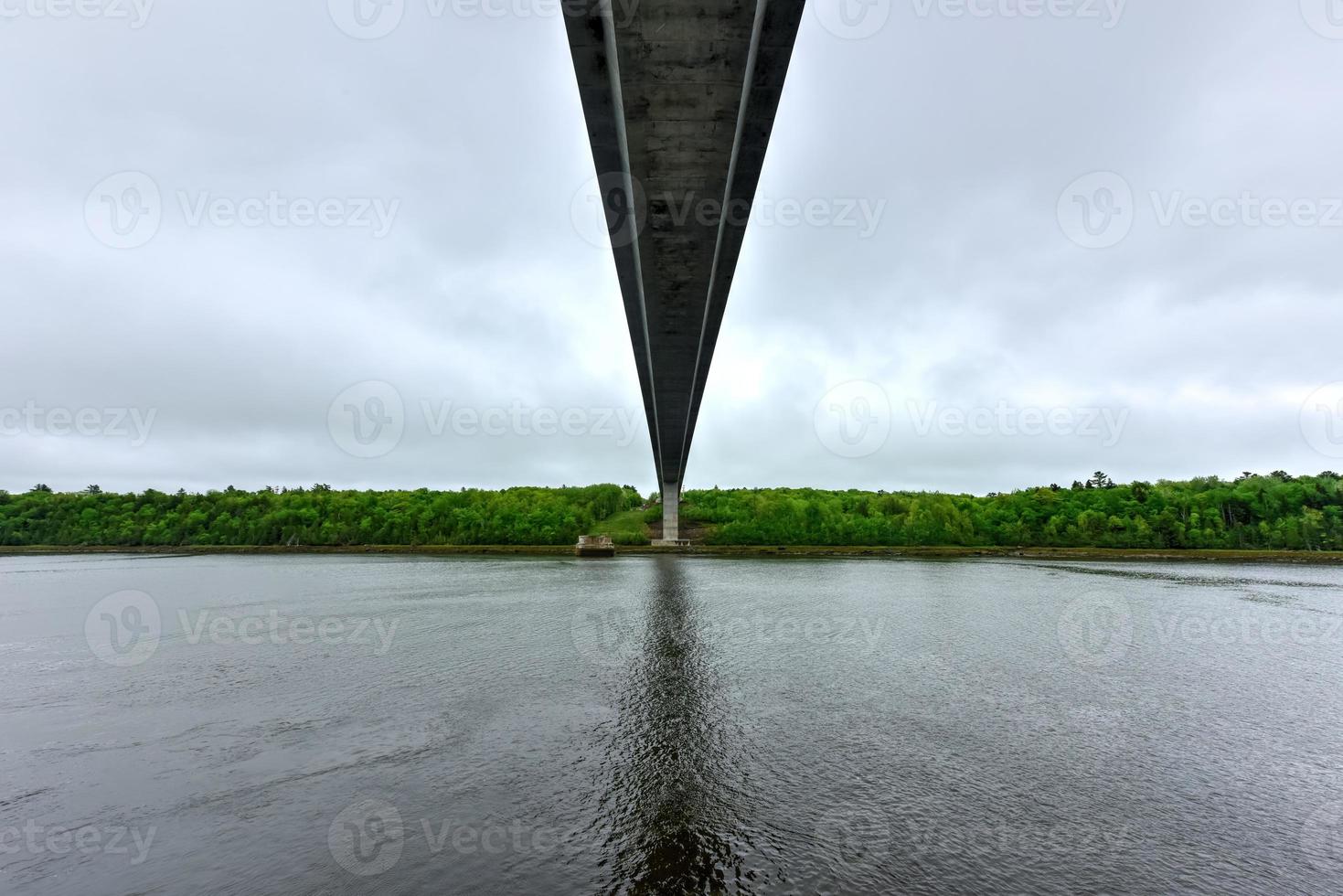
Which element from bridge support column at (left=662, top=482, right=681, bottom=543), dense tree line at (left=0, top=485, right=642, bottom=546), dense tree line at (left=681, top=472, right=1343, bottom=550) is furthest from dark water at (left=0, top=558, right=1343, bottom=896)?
dense tree line at (left=0, top=485, right=642, bottom=546)

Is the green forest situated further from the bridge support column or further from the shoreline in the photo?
the bridge support column

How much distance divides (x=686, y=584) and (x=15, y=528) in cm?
13136

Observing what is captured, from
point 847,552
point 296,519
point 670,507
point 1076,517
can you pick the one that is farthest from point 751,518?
point 296,519

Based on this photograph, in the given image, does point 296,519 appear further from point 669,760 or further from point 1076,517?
point 1076,517

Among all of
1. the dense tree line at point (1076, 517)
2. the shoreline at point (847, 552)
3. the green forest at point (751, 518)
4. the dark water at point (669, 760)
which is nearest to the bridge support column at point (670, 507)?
the shoreline at point (847, 552)

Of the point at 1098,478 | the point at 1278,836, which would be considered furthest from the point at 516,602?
the point at 1098,478

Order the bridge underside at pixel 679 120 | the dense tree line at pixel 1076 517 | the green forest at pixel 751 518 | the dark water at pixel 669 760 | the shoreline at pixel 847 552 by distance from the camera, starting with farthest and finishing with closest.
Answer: the green forest at pixel 751 518 → the dense tree line at pixel 1076 517 → the shoreline at pixel 847 552 → the bridge underside at pixel 679 120 → the dark water at pixel 669 760

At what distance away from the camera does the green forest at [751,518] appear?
84.6 metres

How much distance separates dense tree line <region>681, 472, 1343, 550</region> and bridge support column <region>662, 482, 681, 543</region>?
16.2 meters

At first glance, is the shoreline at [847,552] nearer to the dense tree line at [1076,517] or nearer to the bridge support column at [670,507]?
the bridge support column at [670,507]

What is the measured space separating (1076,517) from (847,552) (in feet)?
136

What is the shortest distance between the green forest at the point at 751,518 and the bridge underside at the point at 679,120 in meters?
74.5

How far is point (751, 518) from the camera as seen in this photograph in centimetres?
9781

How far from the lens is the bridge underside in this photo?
24.5 feet
